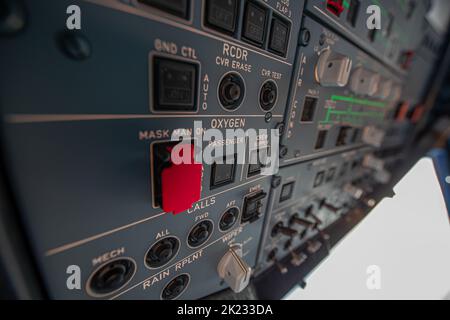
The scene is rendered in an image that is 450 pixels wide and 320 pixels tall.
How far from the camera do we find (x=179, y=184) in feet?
1.37

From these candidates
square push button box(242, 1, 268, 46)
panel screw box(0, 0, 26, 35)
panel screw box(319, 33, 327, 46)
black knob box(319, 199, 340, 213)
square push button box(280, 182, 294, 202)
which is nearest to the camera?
panel screw box(0, 0, 26, 35)

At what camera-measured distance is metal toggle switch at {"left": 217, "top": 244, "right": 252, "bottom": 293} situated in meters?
0.65

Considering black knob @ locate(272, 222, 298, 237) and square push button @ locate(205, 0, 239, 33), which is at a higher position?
square push button @ locate(205, 0, 239, 33)

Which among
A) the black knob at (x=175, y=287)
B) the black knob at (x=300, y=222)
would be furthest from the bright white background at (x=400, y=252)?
the black knob at (x=175, y=287)

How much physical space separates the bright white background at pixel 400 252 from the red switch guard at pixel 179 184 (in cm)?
96

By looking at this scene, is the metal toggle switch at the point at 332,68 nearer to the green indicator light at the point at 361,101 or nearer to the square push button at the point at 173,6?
the green indicator light at the point at 361,101

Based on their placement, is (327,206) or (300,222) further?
(327,206)

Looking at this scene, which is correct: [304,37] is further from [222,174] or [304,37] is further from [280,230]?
[280,230]

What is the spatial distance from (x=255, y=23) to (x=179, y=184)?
1.67 ft

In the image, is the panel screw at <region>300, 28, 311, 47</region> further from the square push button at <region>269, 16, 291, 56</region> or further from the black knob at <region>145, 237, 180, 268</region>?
the black knob at <region>145, 237, 180, 268</region>

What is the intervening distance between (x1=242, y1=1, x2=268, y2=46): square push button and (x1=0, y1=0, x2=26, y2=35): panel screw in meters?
0.45

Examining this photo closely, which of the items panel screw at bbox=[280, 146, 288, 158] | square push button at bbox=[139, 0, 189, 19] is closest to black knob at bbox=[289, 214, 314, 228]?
panel screw at bbox=[280, 146, 288, 158]

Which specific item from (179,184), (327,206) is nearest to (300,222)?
(327,206)

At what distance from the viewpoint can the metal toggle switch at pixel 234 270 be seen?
651mm
